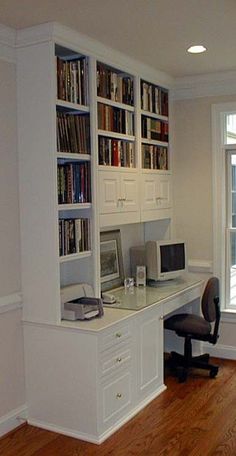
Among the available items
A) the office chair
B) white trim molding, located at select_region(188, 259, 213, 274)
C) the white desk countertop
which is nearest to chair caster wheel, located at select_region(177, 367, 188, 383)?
the office chair

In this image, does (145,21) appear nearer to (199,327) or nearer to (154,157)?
(154,157)

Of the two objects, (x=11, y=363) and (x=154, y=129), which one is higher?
(x=154, y=129)

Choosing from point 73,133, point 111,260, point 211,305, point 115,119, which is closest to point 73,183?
point 73,133

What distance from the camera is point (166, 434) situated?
344cm

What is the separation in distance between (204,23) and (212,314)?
2.28m

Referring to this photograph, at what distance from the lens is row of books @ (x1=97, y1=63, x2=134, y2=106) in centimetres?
381

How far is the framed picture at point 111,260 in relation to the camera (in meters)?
4.28

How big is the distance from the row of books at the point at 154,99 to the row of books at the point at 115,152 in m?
0.44

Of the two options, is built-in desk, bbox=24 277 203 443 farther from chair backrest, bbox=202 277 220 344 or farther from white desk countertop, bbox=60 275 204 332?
chair backrest, bbox=202 277 220 344

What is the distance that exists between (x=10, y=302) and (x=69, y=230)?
0.62 m

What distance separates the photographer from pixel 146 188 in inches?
178

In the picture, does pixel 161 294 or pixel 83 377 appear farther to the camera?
pixel 161 294

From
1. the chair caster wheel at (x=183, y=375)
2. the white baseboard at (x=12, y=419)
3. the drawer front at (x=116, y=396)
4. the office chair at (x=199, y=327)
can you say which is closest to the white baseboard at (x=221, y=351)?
the office chair at (x=199, y=327)

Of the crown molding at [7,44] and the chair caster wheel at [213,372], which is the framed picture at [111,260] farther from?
the crown molding at [7,44]
